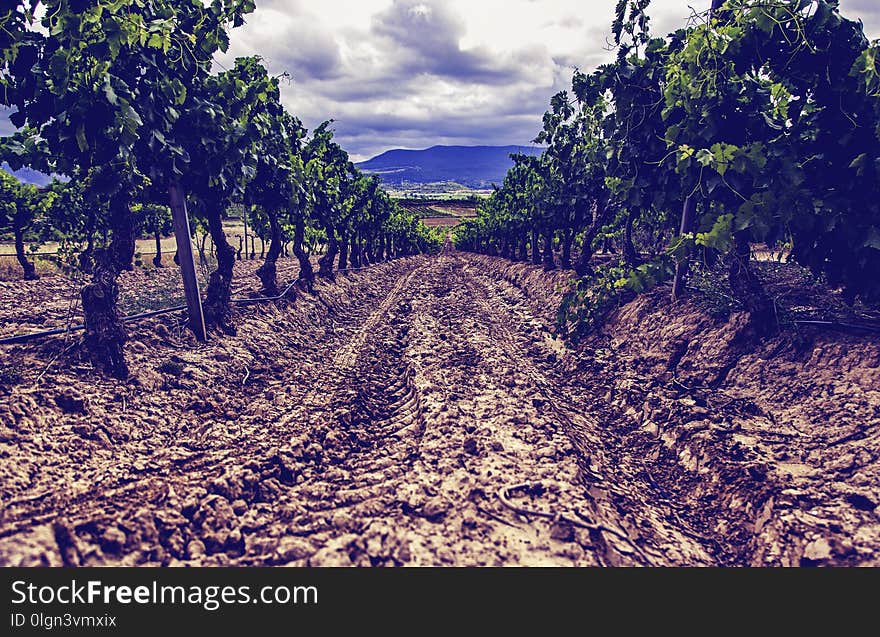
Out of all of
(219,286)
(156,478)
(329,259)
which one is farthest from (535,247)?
(156,478)

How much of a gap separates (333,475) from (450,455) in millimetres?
1481

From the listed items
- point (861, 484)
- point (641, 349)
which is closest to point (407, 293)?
point (641, 349)

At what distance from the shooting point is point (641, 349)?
35.1 ft

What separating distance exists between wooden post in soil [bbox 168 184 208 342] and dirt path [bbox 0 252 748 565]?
2.81 feet

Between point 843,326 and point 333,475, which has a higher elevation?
point 843,326

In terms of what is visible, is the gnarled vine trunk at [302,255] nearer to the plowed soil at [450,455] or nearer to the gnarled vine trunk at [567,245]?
A: the plowed soil at [450,455]

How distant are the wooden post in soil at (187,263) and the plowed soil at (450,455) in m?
0.42

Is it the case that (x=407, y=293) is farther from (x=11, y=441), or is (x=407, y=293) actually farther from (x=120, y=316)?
(x=11, y=441)

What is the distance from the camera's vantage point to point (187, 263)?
10.1 meters

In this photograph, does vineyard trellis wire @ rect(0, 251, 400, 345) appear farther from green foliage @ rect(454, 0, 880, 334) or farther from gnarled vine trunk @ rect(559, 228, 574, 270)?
gnarled vine trunk @ rect(559, 228, 574, 270)

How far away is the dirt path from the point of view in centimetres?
427

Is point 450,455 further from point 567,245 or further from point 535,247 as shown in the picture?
point 535,247

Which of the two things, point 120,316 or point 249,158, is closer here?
point 120,316

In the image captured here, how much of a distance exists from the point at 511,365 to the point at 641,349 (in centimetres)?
314
